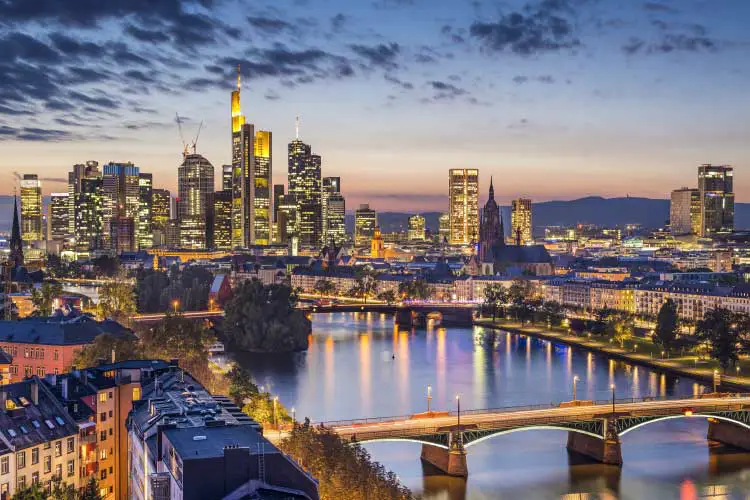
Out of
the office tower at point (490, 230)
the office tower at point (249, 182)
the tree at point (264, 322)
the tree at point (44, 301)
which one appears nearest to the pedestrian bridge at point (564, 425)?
the tree at point (264, 322)

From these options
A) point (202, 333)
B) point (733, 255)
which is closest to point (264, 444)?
point (202, 333)

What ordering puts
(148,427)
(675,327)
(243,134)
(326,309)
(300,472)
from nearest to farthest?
(300,472)
(148,427)
(675,327)
(326,309)
(243,134)

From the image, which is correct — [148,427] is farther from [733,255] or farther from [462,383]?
[733,255]

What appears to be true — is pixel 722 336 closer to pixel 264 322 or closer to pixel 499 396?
pixel 499 396

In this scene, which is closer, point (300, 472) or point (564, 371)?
point (300, 472)

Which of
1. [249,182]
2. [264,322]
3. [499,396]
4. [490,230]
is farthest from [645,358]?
[249,182]

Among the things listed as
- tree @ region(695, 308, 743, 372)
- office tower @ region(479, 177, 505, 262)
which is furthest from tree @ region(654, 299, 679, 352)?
office tower @ region(479, 177, 505, 262)

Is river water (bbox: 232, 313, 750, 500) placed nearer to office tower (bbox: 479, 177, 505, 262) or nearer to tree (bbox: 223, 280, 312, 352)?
tree (bbox: 223, 280, 312, 352)
